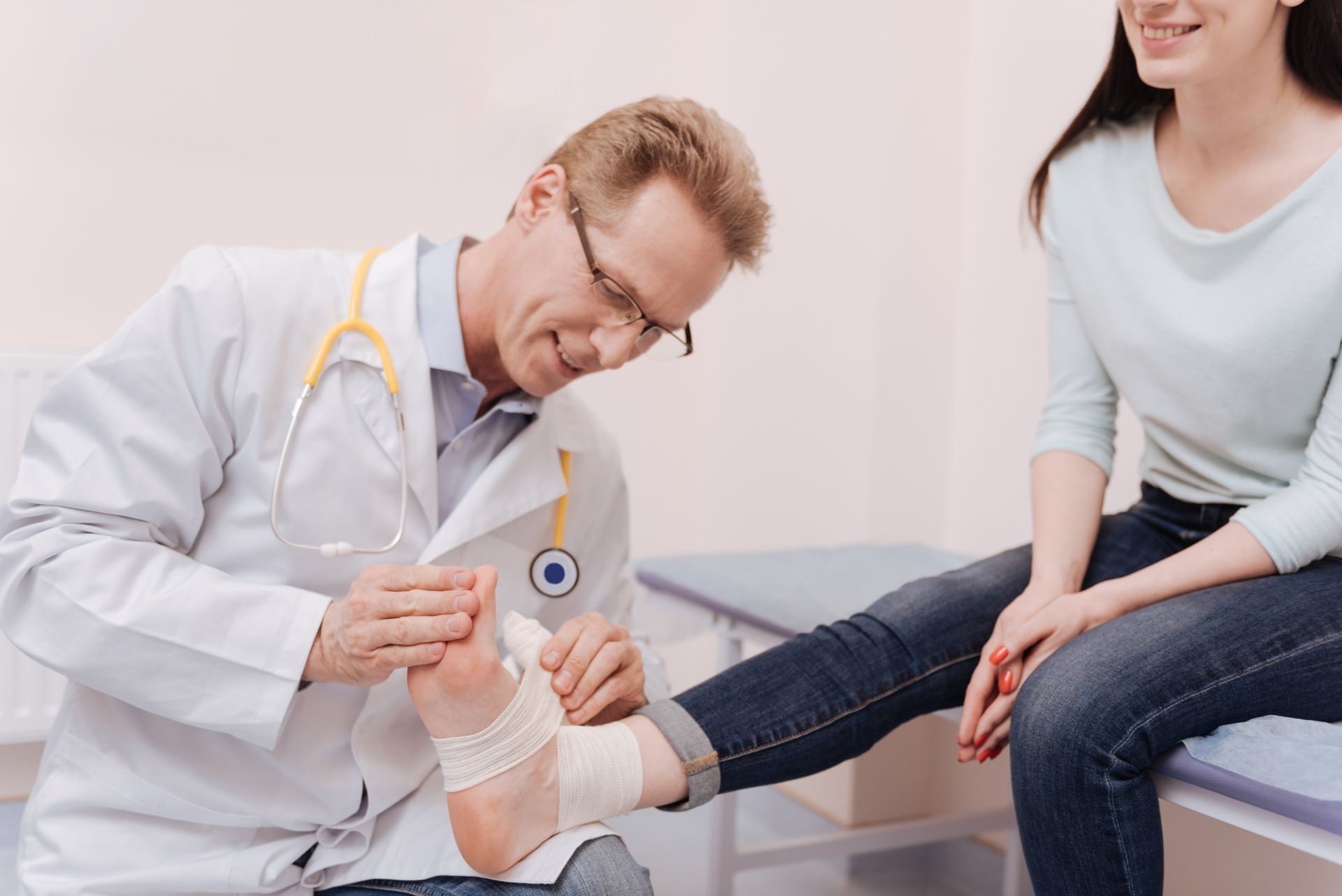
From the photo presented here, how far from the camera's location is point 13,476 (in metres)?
1.85

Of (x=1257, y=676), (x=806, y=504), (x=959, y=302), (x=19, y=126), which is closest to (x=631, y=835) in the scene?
(x=806, y=504)

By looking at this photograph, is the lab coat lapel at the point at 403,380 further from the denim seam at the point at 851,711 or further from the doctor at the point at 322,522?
the denim seam at the point at 851,711

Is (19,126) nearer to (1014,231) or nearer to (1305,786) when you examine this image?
(1014,231)

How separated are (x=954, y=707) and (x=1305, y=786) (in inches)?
16.2

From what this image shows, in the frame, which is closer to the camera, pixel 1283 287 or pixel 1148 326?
pixel 1283 287

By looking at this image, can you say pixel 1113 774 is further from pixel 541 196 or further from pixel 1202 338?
pixel 541 196

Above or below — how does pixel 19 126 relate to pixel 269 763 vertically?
above

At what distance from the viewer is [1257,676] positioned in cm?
101

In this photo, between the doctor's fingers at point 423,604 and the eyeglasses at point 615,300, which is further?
the eyeglasses at point 615,300

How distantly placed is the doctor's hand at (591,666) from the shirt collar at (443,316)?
27 cm

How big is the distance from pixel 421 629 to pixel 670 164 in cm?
52

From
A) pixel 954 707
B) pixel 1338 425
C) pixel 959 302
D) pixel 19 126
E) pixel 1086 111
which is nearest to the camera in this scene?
pixel 1338 425

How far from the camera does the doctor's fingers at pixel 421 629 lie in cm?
94

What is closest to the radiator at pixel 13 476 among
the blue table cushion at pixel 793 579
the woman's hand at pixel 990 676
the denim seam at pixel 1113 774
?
the blue table cushion at pixel 793 579
